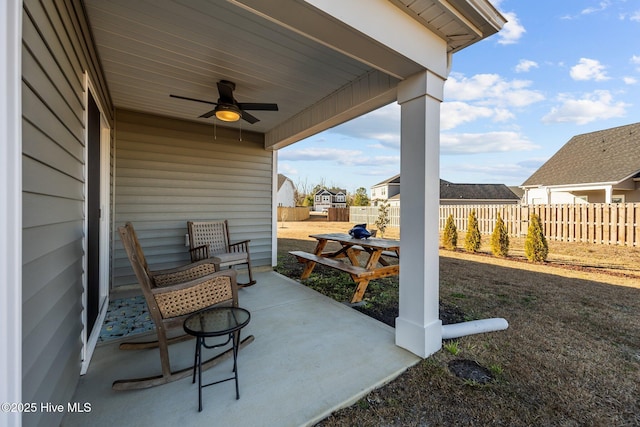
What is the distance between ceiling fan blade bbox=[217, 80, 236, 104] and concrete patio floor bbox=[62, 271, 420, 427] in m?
2.43

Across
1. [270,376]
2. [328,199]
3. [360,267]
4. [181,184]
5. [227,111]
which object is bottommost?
[270,376]

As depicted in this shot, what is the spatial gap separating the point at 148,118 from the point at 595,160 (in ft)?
47.6

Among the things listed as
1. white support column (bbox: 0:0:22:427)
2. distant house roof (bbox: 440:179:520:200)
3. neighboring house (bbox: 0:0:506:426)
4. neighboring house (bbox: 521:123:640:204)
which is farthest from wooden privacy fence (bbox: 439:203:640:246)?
distant house roof (bbox: 440:179:520:200)

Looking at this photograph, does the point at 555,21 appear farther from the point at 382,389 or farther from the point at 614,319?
the point at 382,389

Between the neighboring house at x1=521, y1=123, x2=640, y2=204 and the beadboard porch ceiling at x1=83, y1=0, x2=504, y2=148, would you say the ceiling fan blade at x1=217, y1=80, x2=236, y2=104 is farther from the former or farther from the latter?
the neighboring house at x1=521, y1=123, x2=640, y2=204

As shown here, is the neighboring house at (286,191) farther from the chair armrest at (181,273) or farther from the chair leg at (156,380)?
the chair leg at (156,380)

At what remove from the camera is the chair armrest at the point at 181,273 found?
2502 mm

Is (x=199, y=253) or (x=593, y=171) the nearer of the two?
(x=199, y=253)

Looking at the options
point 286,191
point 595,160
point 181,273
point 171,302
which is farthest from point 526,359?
point 286,191

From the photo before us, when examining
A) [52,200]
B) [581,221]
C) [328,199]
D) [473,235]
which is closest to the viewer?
[52,200]

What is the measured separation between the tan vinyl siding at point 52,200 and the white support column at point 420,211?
7.21 ft

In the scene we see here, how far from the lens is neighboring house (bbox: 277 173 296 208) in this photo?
28719 mm

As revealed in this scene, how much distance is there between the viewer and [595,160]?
10227 mm

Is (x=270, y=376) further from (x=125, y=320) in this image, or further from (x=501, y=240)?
(x=501, y=240)
